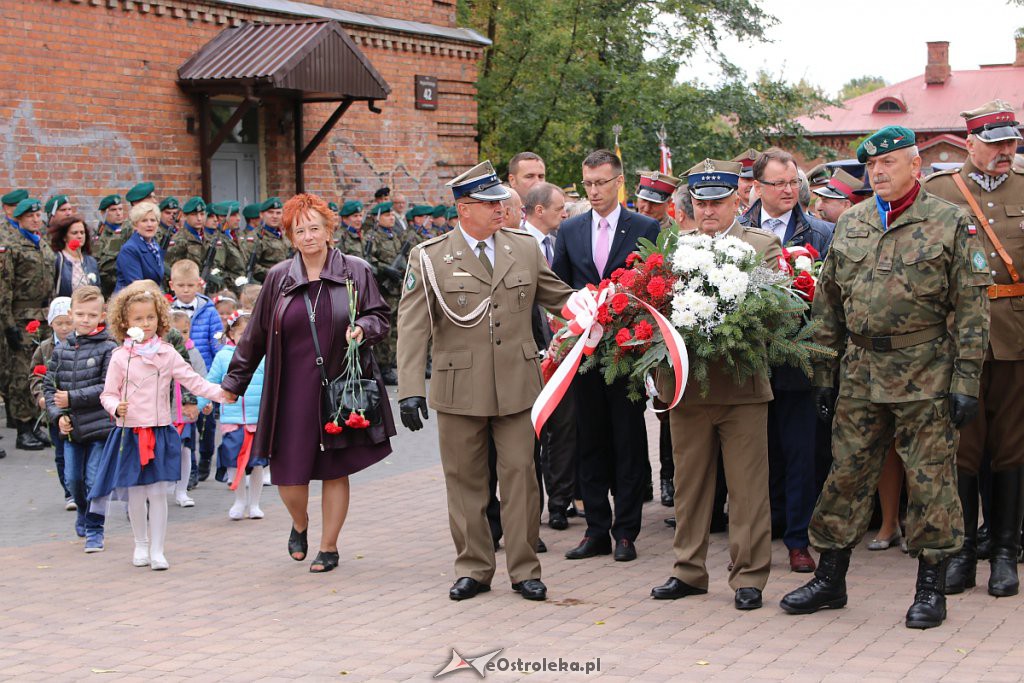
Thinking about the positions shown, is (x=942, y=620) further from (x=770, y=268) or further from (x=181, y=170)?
(x=181, y=170)

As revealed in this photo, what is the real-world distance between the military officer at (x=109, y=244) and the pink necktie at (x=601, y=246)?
22.7ft

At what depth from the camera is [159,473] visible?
7492 mm

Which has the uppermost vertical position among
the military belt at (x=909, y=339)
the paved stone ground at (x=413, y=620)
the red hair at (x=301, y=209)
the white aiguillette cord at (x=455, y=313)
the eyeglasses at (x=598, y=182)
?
the eyeglasses at (x=598, y=182)

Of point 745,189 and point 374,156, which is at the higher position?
point 374,156

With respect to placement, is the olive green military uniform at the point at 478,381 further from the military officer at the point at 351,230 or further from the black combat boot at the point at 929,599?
the military officer at the point at 351,230

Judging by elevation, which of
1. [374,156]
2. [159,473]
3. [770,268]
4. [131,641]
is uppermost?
[374,156]

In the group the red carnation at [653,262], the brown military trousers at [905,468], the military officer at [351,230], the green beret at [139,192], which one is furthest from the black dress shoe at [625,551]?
the military officer at [351,230]

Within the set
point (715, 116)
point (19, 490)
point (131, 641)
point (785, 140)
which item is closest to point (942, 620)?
point (131, 641)

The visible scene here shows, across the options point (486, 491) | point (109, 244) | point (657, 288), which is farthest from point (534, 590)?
point (109, 244)

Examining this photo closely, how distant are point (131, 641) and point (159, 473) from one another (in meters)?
1.69

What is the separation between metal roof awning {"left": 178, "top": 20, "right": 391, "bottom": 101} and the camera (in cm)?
1571

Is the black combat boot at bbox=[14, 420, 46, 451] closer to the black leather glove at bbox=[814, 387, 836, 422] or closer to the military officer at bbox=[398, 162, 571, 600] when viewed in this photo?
the military officer at bbox=[398, 162, 571, 600]

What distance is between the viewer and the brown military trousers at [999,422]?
6.65 meters

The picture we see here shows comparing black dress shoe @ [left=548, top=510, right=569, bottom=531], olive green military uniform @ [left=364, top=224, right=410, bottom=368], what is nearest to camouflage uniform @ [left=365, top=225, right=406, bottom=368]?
olive green military uniform @ [left=364, top=224, right=410, bottom=368]
